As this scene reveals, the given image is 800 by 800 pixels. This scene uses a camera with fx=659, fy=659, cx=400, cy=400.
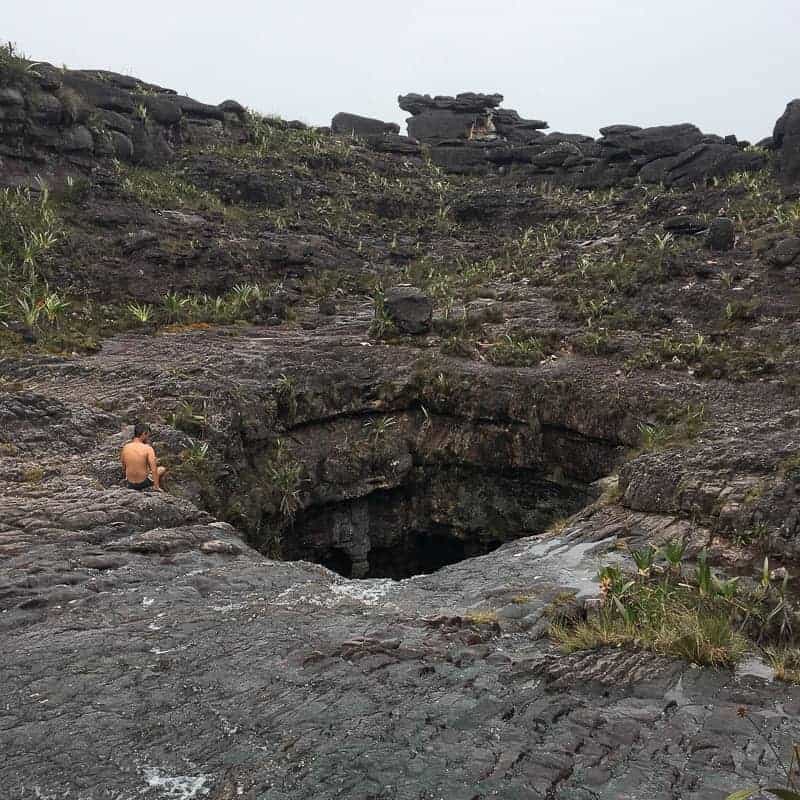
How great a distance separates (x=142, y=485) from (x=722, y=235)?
23.9 m

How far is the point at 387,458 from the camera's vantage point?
18359 mm

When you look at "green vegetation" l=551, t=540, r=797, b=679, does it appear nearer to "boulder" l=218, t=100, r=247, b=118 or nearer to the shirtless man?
the shirtless man

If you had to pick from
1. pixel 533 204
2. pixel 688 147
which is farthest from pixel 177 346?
pixel 688 147

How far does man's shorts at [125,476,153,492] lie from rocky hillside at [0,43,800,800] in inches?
14.7

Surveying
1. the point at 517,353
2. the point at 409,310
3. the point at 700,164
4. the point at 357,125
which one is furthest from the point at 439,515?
the point at 357,125

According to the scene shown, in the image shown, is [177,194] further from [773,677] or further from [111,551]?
[773,677]

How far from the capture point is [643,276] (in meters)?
25.2

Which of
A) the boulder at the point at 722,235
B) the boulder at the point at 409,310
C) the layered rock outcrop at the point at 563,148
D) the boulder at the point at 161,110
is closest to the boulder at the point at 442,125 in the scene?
the layered rock outcrop at the point at 563,148

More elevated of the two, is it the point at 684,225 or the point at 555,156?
the point at 555,156

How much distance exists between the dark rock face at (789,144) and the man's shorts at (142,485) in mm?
30936

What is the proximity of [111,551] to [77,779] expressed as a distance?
490 centimetres

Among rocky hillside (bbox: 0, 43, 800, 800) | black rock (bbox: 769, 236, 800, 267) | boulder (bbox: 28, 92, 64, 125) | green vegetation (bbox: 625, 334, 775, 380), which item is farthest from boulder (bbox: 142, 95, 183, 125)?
black rock (bbox: 769, 236, 800, 267)

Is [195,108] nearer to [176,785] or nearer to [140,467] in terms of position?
[140,467]

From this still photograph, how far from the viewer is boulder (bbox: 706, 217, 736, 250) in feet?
85.2
